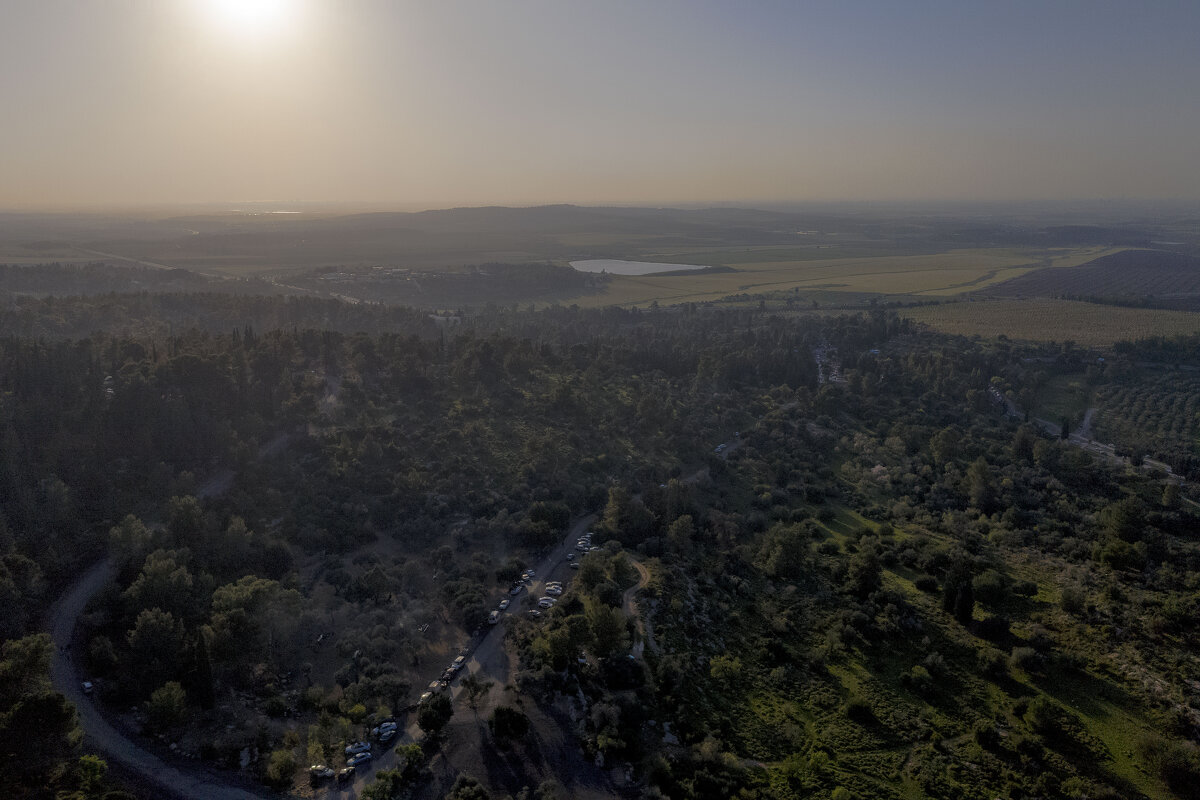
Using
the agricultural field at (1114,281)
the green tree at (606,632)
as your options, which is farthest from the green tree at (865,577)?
the agricultural field at (1114,281)

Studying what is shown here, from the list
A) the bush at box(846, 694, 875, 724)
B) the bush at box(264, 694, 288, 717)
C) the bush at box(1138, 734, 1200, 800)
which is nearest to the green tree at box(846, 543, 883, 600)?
the bush at box(846, 694, 875, 724)

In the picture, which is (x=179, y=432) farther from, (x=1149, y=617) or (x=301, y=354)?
(x=1149, y=617)

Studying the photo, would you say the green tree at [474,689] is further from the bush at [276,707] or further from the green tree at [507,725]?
the bush at [276,707]

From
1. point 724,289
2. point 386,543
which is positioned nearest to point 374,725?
point 386,543

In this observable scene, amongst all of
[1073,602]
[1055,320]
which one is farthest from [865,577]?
[1055,320]

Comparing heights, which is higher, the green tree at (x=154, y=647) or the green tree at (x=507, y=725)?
the green tree at (x=154, y=647)

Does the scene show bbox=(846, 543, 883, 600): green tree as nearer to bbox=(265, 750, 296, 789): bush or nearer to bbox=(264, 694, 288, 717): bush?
bbox=(265, 750, 296, 789): bush
